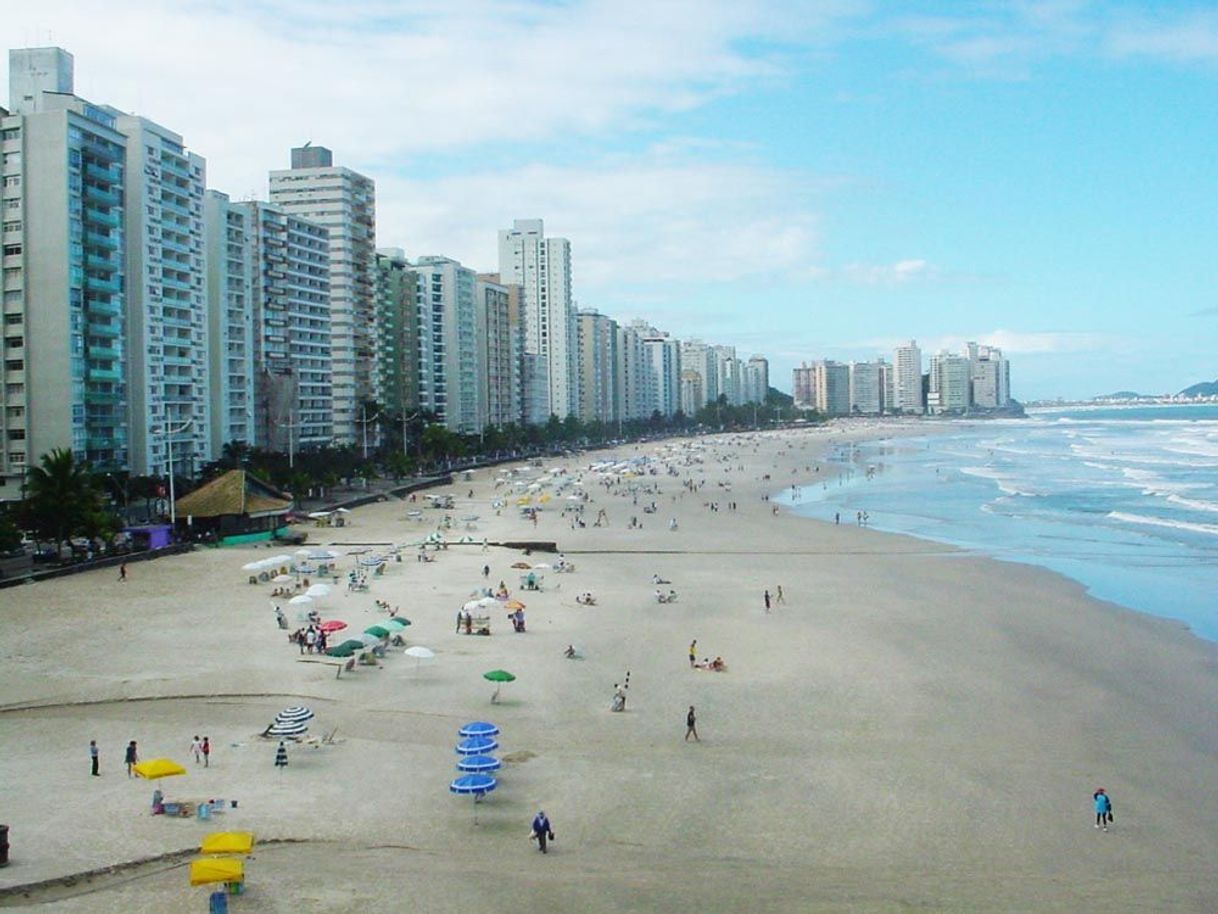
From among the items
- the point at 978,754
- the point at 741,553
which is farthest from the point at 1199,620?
the point at 741,553

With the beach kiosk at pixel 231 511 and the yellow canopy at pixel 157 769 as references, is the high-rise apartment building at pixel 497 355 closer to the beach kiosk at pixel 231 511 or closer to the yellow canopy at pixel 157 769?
the beach kiosk at pixel 231 511

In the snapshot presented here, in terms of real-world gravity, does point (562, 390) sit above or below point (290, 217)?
below

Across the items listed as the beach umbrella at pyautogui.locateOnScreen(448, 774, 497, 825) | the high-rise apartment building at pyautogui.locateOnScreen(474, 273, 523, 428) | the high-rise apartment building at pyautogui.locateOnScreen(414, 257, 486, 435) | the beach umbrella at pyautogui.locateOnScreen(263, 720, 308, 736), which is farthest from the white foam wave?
the high-rise apartment building at pyautogui.locateOnScreen(474, 273, 523, 428)

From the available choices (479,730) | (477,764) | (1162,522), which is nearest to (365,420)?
(1162,522)

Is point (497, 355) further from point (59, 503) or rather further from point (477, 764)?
point (477, 764)

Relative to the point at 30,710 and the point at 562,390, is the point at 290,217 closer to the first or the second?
the point at 30,710
